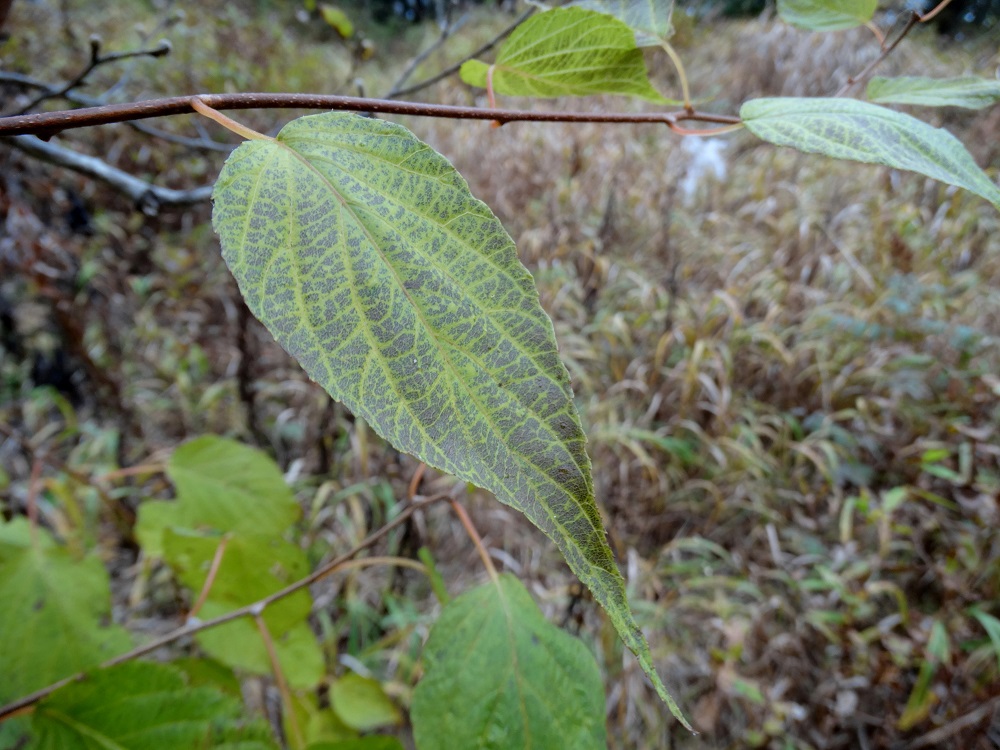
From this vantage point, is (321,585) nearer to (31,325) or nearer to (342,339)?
(31,325)

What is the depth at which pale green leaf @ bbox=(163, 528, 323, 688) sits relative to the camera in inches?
21.5

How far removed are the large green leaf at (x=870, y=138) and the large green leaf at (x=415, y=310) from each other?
18 centimetres

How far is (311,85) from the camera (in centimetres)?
452

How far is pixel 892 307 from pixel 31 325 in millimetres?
3327

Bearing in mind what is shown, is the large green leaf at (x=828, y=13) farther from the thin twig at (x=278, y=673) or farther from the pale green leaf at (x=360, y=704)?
the pale green leaf at (x=360, y=704)

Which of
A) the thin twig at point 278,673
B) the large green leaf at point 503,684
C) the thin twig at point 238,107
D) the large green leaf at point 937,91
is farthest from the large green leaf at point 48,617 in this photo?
the large green leaf at point 937,91

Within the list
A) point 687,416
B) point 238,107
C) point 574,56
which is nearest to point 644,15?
point 574,56

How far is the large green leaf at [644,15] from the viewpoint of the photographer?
0.41 metres

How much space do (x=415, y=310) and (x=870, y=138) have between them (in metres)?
0.25

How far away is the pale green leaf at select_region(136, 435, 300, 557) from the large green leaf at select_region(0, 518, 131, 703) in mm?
93

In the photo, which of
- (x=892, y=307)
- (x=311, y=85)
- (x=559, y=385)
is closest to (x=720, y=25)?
(x=311, y=85)

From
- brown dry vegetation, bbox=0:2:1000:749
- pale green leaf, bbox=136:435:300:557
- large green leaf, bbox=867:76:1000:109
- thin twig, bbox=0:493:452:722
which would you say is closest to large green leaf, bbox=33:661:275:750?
thin twig, bbox=0:493:452:722

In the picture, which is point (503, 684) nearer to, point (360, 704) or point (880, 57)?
point (360, 704)

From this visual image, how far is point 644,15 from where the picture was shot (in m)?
0.42
